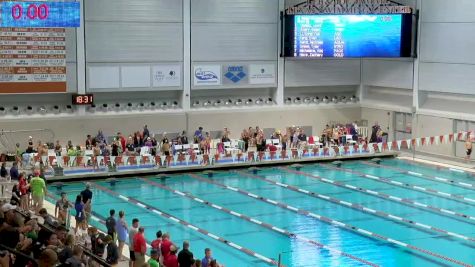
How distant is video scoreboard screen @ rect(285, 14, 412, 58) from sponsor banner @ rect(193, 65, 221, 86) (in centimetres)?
391

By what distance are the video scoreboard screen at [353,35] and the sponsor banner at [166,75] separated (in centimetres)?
572

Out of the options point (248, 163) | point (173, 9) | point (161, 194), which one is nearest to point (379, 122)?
point (248, 163)

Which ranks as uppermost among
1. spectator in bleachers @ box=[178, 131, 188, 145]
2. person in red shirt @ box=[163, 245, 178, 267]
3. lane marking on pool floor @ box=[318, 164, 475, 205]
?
spectator in bleachers @ box=[178, 131, 188, 145]

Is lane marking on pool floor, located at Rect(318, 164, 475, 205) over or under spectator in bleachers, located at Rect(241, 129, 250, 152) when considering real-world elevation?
under

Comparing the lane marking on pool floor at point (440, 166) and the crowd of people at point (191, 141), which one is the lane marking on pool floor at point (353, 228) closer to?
the crowd of people at point (191, 141)

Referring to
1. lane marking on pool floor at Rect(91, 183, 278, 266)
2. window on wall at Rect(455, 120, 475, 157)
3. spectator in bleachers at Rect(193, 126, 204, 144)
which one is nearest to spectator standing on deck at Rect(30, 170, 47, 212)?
lane marking on pool floor at Rect(91, 183, 278, 266)

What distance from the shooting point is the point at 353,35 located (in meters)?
35.4

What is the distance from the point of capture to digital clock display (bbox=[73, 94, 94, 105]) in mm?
32938

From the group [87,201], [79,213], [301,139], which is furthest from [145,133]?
[79,213]

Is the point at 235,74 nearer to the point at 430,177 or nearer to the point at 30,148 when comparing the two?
the point at 430,177

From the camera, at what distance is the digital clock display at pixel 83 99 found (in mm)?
32938

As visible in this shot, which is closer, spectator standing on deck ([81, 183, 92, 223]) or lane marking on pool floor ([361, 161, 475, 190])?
spectator standing on deck ([81, 183, 92, 223])

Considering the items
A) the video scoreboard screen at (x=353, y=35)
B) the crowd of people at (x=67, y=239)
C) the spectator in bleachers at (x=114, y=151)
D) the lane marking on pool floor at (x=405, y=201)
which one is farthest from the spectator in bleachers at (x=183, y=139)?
the crowd of people at (x=67, y=239)

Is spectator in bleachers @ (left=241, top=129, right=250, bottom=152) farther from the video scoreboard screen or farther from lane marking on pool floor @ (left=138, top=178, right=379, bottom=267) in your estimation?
lane marking on pool floor @ (left=138, top=178, right=379, bottom=267)
